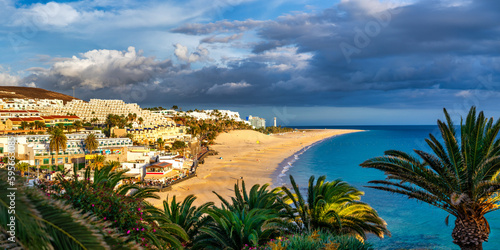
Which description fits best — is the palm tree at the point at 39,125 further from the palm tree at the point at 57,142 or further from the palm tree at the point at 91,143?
the palm tree at the point at 91,143

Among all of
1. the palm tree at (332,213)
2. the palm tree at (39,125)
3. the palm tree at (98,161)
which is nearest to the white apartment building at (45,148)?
the palm tree at (98,161)

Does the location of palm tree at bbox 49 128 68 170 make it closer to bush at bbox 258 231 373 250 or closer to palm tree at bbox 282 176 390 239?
palm tree at bbox 282 176 390 239

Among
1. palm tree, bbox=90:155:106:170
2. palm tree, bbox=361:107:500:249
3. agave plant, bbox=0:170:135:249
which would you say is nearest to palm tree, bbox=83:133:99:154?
palm tree, bbox=90:155:106:170

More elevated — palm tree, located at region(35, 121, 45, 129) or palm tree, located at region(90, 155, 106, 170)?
palm tree, located at region(35, 121, 45, 129)

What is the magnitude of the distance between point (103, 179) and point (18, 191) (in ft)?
28.5

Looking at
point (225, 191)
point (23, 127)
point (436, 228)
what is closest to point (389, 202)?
point (436, 228)

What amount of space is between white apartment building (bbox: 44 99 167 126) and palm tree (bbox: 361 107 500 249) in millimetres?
95402

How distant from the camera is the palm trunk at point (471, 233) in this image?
9.56 m

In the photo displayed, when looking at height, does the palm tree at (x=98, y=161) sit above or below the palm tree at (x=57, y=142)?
below

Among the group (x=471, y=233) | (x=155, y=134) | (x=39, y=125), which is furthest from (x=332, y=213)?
(x=39, y=125)

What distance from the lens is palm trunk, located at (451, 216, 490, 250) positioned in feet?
31.4

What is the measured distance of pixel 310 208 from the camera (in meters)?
12.7

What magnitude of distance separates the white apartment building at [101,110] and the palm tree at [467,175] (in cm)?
9540

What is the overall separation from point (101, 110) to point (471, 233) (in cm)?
11858
